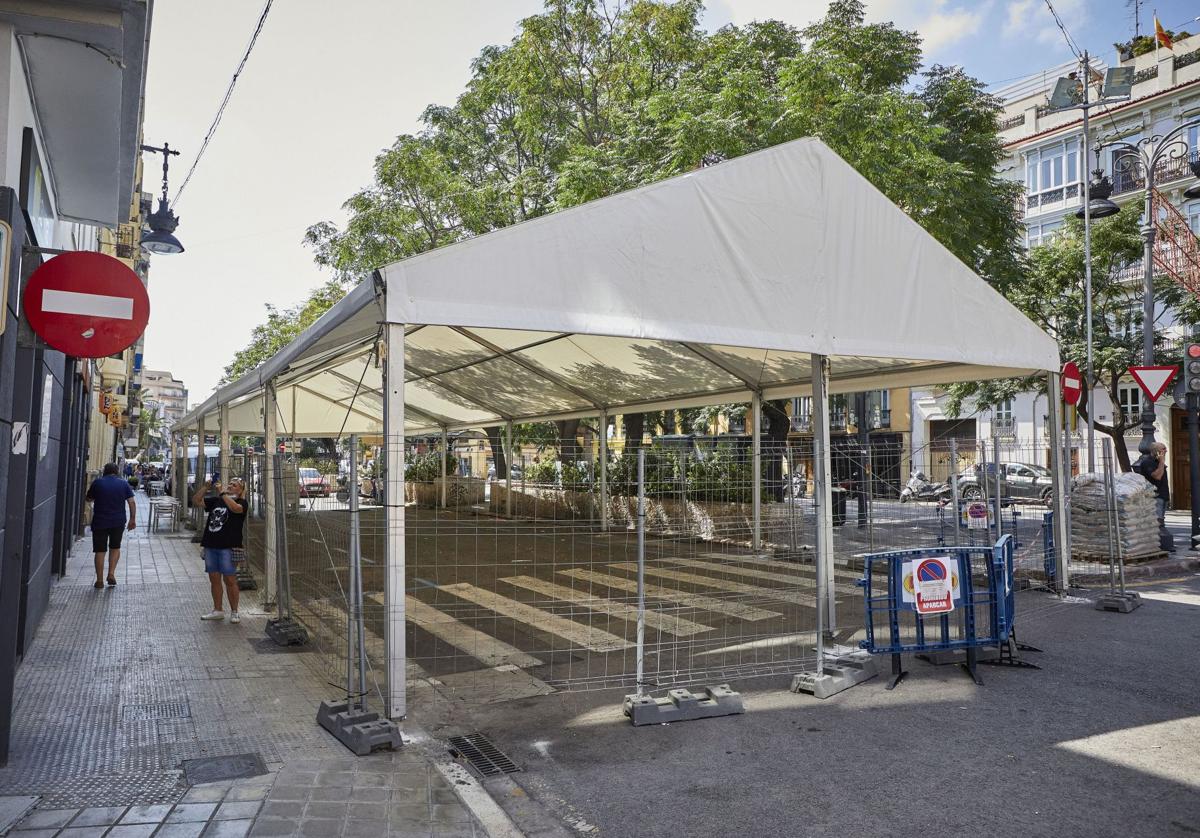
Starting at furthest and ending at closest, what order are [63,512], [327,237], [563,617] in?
[327,237] → [63,512] → [563,617]

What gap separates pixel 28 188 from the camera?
5531 millimetres

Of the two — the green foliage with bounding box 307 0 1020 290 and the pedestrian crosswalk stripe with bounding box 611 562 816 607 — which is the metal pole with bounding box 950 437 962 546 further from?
the green foliage with bounding box 307 0 1020 290

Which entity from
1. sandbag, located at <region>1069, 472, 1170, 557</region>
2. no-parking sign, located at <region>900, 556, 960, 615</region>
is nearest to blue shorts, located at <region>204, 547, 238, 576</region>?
no-parking sign, located at <region>900, 556, 960, 615</region>

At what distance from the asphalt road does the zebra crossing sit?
175 cm

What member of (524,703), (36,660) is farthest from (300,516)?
(524,703)

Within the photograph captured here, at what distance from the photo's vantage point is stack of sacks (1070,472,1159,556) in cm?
1175

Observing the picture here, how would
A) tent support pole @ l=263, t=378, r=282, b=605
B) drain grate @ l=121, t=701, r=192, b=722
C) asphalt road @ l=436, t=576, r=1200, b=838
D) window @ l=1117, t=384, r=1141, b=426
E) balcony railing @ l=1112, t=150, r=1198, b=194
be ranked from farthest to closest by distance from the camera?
balcony railing @ l=1112, t=150, r=1198, b=194, window @ l=1117, t=384, r=1141, b=426, tent support pole @ l=263, t=378, r=282, b=605, drain grate @ l=121, t=701, r=192, b=722, asphalt road @ l=436, t=576, r=1200, b=838

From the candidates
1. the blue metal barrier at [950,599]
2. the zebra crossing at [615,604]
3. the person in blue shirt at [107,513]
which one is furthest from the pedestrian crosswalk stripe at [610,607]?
the person in blue shirt at [107,513]

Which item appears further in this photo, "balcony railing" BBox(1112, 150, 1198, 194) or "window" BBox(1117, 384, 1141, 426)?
"balcony railing" BBox(1112, 150, 1198, 194)

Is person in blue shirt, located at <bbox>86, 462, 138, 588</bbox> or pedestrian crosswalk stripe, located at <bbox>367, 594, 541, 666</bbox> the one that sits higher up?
person in blue shirt, located at <bbox>86, 462, 138, 588</bbox>

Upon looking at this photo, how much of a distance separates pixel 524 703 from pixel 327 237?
19.7 m

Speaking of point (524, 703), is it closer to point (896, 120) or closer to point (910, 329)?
point (910, 329)

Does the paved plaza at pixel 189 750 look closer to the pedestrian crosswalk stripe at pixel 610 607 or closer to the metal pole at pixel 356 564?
the metal pole at pixel 356 564

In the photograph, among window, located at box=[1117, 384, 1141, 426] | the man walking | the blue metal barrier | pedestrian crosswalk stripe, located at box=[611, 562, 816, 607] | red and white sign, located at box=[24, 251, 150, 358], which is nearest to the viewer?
red and white sign, located at box=[24, 251, 150, 358]
